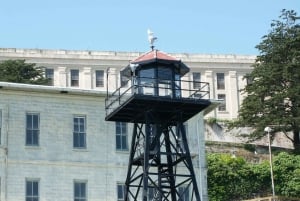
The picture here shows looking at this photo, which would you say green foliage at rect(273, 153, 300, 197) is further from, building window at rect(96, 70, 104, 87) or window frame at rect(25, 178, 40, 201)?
building window at rect(96, 70, 104, 87)

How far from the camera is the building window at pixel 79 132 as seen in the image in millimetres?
41062

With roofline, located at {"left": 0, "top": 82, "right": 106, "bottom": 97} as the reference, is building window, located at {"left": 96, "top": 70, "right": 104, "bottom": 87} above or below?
above

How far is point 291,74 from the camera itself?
65312 millimetres

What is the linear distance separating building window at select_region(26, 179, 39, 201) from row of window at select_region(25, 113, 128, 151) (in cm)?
197

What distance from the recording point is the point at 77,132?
1624 inches

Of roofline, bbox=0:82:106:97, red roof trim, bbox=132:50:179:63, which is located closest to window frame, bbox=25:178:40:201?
roofline, bbox=0:82:106:97

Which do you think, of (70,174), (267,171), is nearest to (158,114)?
(70,174)

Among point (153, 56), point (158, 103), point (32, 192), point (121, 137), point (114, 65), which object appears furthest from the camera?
point (114, 65)

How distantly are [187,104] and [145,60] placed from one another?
2496 mm

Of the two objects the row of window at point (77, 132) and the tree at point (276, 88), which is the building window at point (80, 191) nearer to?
the row of window at point (77, 132)

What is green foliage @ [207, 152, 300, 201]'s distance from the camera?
169 ft

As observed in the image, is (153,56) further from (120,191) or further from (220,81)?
(220,81)

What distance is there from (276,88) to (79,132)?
91.9ft

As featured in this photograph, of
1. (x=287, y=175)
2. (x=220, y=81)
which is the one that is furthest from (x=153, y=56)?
(x=220, y=81)
